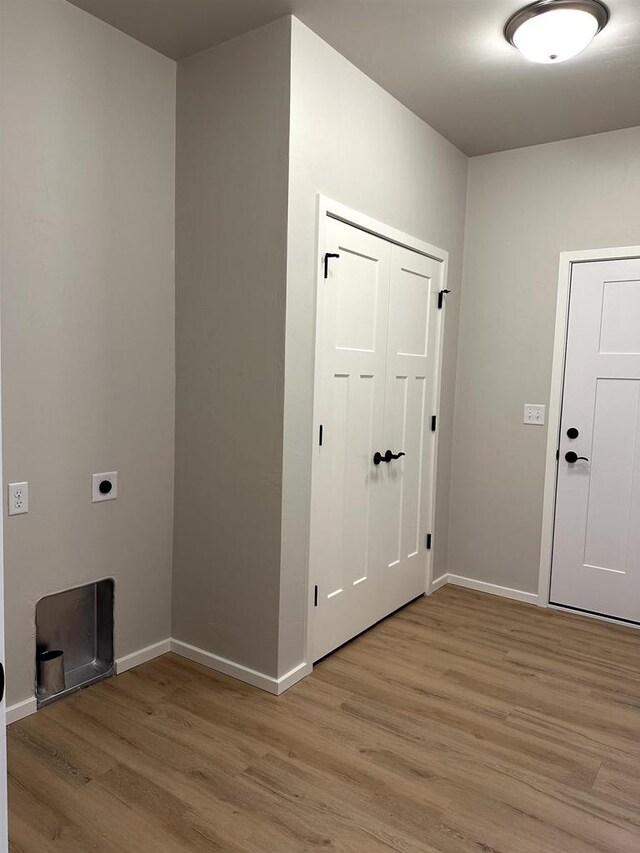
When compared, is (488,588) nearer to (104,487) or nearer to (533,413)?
(533,413)

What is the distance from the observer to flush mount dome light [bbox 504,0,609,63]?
2236 mm

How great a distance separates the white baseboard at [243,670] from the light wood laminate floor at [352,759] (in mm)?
44

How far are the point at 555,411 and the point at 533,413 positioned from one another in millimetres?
127

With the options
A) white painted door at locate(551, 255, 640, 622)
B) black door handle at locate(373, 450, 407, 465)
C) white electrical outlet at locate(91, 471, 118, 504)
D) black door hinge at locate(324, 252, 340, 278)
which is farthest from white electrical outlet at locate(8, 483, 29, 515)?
white painted door at locate(551, 255, 640, 622)

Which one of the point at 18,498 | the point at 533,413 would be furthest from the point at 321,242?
the point at 533,413

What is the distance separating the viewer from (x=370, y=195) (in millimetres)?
2916

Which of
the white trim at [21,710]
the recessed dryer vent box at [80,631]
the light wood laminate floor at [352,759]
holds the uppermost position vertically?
the recessed dryer vent box at [80,631]

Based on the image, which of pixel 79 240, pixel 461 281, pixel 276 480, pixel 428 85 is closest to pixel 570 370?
pixel 461 281

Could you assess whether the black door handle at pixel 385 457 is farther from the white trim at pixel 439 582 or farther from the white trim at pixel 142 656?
the white trim at pixel 142 656

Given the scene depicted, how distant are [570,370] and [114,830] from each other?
10.1ft

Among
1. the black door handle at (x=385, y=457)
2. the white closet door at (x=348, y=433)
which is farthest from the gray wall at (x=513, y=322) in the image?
the white closet door at (x=348, y=433)

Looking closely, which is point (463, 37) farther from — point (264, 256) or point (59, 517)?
point (59, 517)

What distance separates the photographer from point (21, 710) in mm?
2336

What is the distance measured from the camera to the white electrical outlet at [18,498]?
2.26 m
